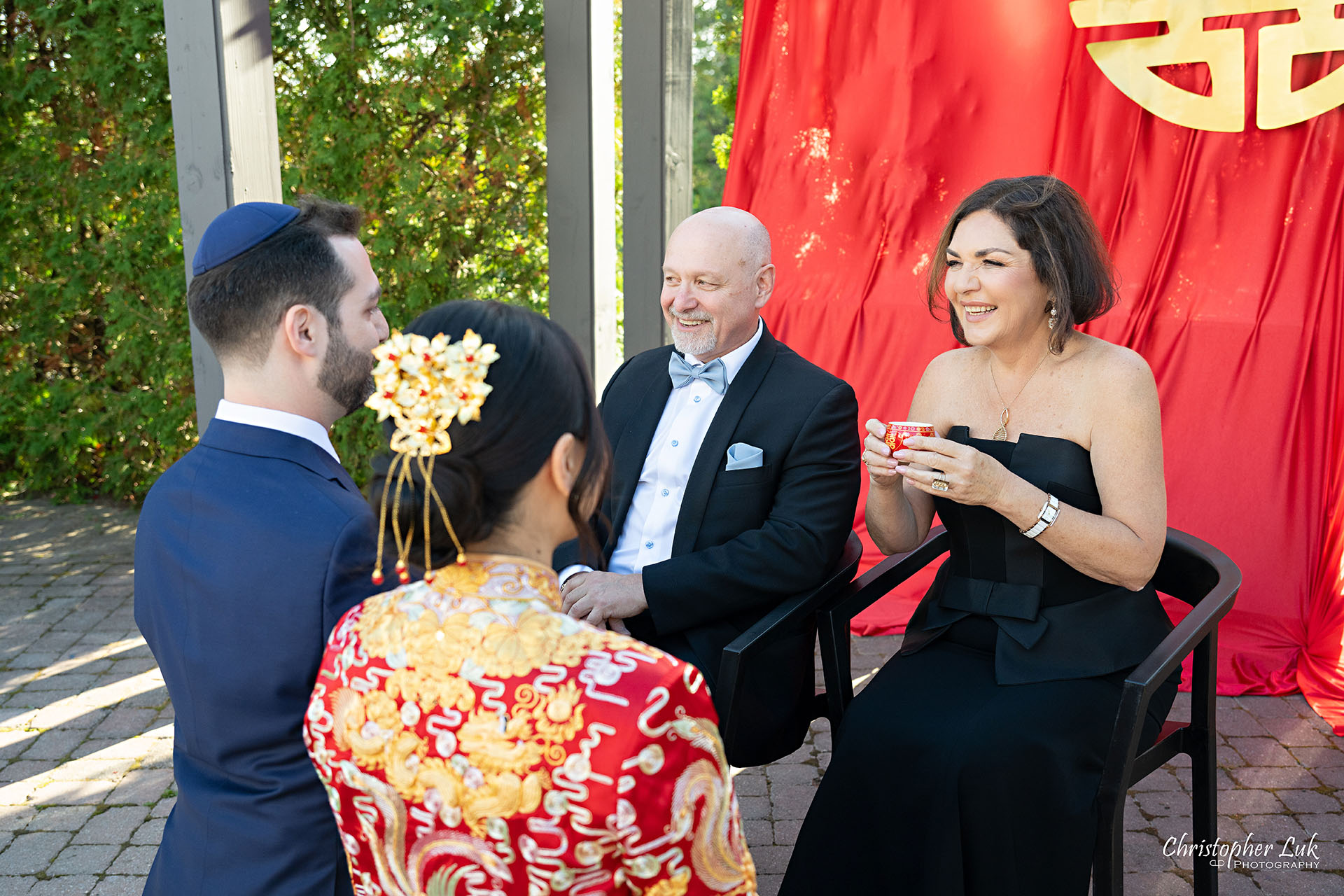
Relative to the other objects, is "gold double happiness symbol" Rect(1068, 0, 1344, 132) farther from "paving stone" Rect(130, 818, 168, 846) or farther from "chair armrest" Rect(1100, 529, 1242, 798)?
"paving stone" Rect(130, 818, 168, 846)

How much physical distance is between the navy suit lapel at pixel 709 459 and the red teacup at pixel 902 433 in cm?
47

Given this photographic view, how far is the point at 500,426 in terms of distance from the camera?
4.28ft

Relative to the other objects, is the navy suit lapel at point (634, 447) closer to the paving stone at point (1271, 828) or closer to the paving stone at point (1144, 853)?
the paving stone at point (1144, 853)

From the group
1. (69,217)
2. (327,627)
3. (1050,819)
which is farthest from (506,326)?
(69,217)

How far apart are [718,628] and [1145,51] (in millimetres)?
2993

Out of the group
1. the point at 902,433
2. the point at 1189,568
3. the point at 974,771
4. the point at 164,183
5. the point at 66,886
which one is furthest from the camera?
the point at 164,183

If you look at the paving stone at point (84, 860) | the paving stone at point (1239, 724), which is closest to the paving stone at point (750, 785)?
the paving stone at point (1239, 724)

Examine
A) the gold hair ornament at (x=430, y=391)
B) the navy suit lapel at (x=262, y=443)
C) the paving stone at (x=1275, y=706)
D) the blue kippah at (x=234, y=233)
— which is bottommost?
the paving stone at (x=1275, y=706)

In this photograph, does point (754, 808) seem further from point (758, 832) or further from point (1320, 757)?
point (1320, 757)

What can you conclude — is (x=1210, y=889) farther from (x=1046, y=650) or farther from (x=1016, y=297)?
(x=1016, y=297)

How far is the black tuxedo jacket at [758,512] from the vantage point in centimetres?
257

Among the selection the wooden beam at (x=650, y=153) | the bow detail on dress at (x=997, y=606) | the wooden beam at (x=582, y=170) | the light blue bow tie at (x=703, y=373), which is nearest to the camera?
the bow detail on dress at (x=997, y=606)

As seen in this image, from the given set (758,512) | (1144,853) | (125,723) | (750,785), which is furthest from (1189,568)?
(125,723)

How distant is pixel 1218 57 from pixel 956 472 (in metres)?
2.66
